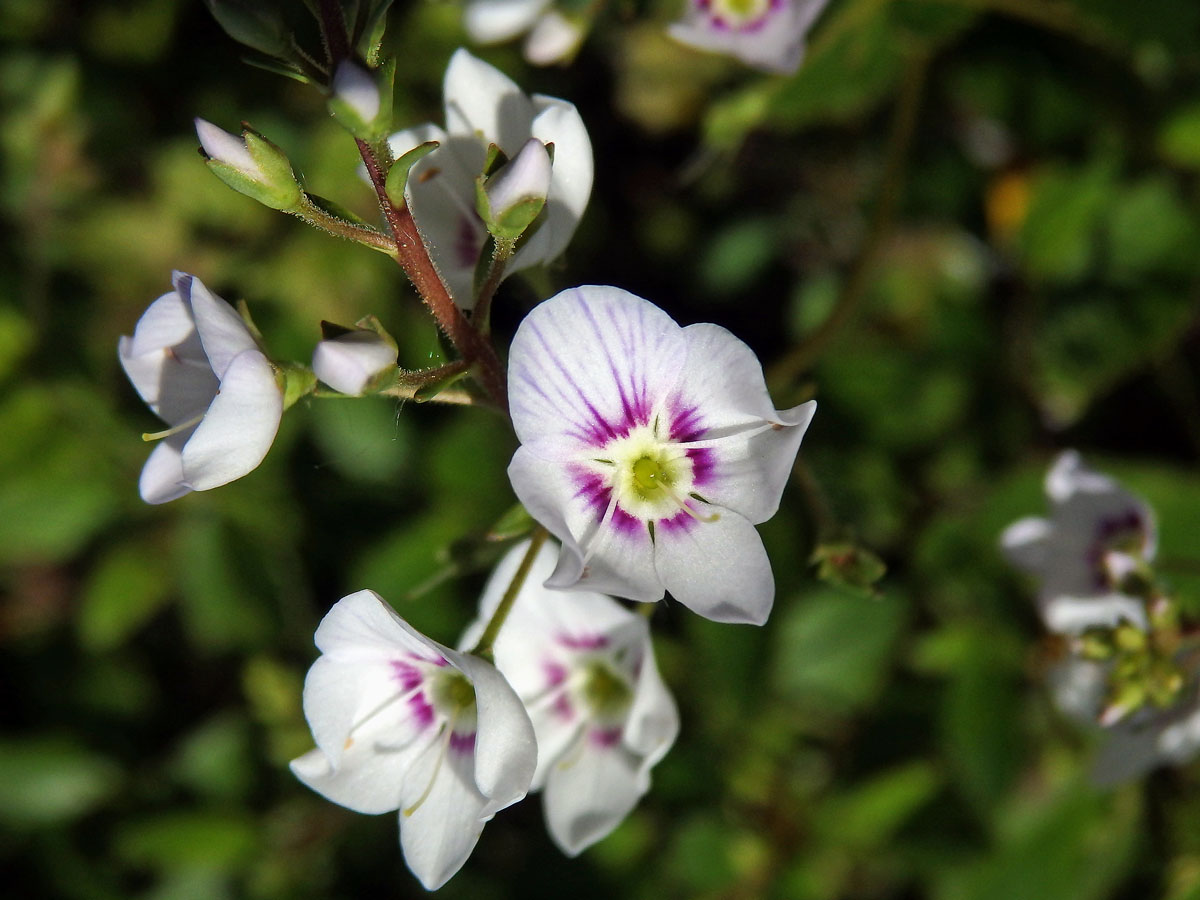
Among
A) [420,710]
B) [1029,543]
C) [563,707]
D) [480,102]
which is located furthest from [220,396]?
[1029,543]

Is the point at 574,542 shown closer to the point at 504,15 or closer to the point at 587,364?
the point at 587,364

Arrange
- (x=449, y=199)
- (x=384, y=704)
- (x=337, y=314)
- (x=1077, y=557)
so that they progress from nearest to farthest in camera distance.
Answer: (x=384, y=704), (x=449, y=199), (x=1077, y=557), (x=337, y=314)

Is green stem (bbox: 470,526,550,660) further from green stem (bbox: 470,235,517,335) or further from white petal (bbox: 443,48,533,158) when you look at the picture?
white petal (bbox: 443,48,533,158)

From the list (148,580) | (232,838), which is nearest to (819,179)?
(148,580)

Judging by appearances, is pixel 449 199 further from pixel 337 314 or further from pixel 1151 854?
pixel 1151 854

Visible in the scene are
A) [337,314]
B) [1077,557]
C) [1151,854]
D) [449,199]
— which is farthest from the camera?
[337,314]

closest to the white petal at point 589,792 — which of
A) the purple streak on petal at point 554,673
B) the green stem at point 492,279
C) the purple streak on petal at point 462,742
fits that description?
the purple streak on petal at point 554,673

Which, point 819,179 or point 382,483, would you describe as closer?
point 382,483
